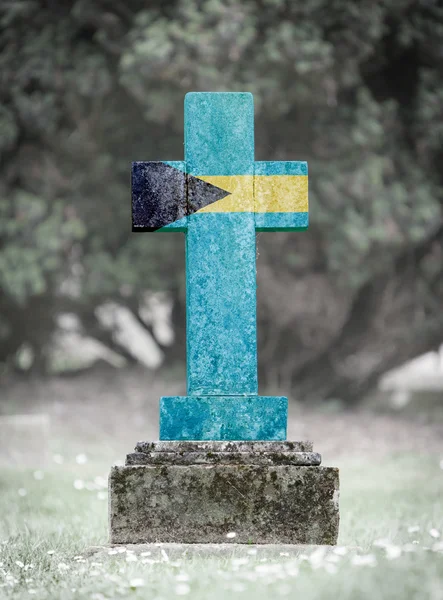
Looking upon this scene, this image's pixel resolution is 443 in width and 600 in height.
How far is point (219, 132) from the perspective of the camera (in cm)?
402

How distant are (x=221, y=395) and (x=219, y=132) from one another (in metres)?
1.30

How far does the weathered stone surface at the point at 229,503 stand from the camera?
11.7 ft

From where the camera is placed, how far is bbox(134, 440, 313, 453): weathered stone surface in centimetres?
369

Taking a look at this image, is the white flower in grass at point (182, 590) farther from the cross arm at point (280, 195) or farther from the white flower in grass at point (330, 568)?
the cross arm at point (280, 195)

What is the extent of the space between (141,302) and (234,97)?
7.32m

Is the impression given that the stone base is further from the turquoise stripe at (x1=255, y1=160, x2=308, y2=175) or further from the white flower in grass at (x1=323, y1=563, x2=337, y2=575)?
the turquoise stripe at (x1=255, y1=160, x2=308, y2=175)

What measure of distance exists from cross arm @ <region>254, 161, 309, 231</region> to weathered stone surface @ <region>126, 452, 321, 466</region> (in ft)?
3.74

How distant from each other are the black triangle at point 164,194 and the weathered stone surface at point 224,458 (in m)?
1.13

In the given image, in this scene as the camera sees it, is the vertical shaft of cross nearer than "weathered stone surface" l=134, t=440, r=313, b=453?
No

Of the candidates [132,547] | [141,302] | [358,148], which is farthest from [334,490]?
[141,302]

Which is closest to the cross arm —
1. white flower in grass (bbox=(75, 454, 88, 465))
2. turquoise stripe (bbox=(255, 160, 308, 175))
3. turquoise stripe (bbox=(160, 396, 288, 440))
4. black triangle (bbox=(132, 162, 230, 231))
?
turquoise stripe (bbox=(255, 160, 308, 175))

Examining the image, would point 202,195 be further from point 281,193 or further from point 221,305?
point 221,305

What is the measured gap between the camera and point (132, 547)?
11.6 ft

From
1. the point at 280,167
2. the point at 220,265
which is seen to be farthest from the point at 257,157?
the point at 220,265
